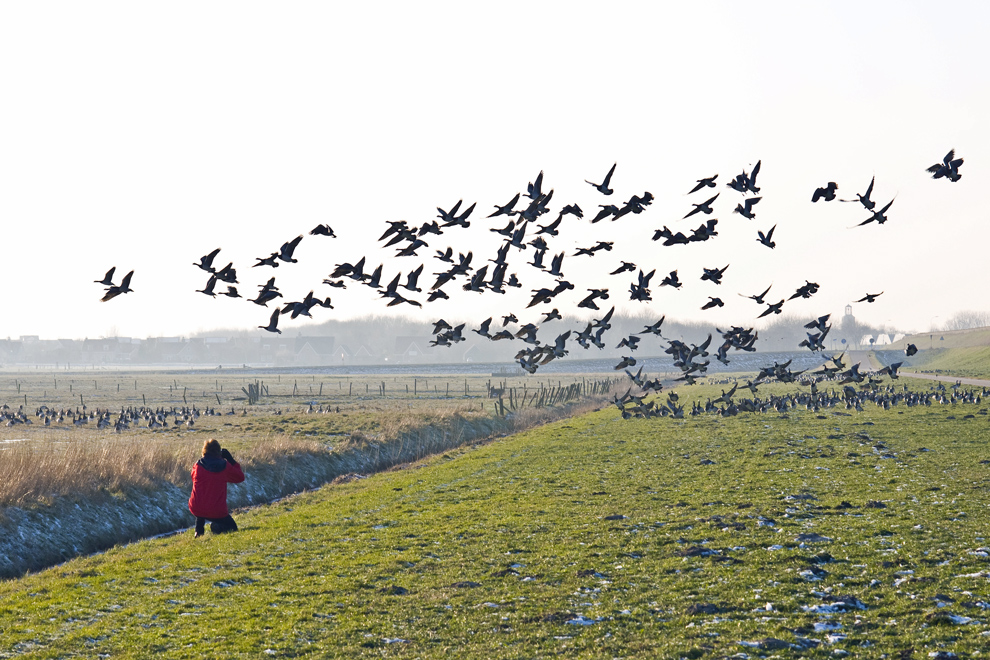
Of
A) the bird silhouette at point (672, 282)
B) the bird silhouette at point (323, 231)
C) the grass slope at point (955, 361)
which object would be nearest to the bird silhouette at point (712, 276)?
the bird silhouette at point (672, 282)

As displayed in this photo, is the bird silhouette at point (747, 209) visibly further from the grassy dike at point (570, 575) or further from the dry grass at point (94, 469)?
the dry grass at point (94, 469)

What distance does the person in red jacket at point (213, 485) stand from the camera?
19.4 metres

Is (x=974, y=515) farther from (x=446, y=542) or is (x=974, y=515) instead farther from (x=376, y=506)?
(x=376, y=506)

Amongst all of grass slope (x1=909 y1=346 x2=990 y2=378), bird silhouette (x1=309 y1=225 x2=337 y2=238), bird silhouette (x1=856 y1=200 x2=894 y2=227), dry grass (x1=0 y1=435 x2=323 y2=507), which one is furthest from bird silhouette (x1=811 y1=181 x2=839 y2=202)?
grass slope (x1=909 y1=346 x2=990 y2=378)

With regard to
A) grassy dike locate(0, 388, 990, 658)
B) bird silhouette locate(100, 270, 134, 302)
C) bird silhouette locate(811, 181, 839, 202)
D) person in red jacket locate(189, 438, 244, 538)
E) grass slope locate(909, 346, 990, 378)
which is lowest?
grassy dike locate(0, 388, 990, 658)

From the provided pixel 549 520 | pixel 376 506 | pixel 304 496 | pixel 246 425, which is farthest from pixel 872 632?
pixel 246 425

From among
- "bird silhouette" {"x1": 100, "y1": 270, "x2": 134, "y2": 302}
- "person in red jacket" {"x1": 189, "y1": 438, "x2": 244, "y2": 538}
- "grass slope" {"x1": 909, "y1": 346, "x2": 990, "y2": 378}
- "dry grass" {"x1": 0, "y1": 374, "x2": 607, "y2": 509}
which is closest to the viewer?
"bird silhouette" {"x1": 100, "y1": 270, "x2": 134, "y2": 302}

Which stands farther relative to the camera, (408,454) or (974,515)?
(408,454)

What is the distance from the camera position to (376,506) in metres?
24.1

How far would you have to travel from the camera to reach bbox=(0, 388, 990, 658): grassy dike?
11422 millimetres

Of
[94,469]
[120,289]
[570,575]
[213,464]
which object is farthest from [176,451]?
[570,575]

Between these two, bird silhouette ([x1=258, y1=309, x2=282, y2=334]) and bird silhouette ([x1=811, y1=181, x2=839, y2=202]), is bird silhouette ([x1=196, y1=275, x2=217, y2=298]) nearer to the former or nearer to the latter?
bird silhouette ([x1=258, y1=309, x2=282, y2=334])

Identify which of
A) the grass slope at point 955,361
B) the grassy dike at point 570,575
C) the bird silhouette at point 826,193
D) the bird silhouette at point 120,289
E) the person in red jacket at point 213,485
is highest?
the bird silhouette at point 826,193

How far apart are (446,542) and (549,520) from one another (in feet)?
9.98
